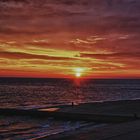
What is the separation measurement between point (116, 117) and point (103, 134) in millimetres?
11317

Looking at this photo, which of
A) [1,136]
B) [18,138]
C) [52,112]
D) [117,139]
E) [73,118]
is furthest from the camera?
[52,112]

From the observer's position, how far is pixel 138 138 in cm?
1538

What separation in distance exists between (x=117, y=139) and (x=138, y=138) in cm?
108

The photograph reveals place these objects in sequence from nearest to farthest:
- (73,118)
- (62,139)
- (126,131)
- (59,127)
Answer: (62,139) → (126,131) → (59,127) → (73,118)

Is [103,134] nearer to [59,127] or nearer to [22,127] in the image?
[59,127]

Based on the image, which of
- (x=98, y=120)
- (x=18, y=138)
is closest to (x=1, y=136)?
(x=18, y=138)

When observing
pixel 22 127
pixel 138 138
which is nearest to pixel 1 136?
pixel 22 127

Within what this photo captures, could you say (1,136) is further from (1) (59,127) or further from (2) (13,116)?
(2) (13,116)

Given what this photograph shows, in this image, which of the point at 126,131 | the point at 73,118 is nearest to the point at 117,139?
the point at 126,131

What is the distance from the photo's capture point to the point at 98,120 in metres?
28.2

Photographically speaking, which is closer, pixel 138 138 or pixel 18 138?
pixel 138 138

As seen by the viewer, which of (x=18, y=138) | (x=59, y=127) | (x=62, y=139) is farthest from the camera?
(x=59, y=127)

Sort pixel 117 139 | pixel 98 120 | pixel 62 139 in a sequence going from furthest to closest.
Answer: pixel 98 120
pixel 62 139
pixel 117 139

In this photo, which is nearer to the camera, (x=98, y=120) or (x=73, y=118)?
(x=98, y=120)
